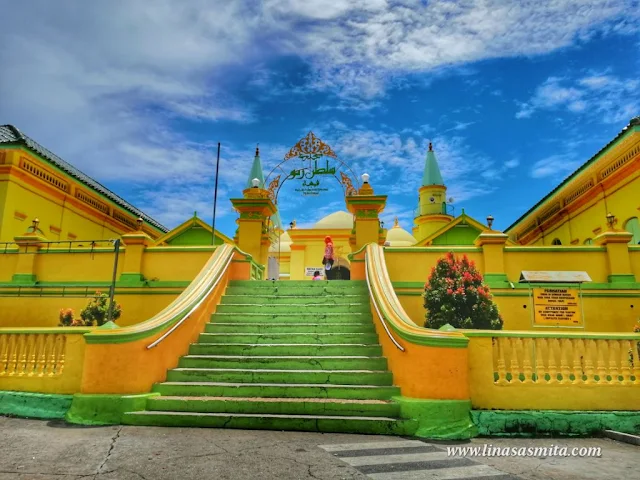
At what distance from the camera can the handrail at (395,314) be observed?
620 centimetres

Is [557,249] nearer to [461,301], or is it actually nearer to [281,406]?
[461,301]

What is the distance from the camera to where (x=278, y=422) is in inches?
238

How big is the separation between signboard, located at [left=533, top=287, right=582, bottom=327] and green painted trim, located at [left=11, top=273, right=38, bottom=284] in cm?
1342

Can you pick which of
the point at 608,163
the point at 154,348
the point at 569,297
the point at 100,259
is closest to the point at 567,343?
the point at 569,297

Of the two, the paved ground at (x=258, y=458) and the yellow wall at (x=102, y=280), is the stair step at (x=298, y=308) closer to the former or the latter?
the yellow wall at (x=102, y=280)

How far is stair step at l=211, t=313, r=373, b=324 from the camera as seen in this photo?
9.17 m

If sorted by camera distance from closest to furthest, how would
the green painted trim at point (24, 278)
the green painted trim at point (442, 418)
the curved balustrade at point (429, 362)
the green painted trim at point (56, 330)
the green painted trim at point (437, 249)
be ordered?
1. the green painted trim at point (442, 418)
2. the curved balustrade at point (429, 362)
3. the green painted trim at point (56, 330)
4. the green painted trim at point (437, 249)
5. the green painted trim at point (24, 278)

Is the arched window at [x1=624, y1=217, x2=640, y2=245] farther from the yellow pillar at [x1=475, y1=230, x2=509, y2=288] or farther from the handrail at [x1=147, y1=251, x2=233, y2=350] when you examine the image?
the handrail at [x1=147, y1=251, x2=233, y2=350]

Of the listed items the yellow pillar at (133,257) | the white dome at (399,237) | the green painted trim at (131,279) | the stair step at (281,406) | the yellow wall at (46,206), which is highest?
the white dome at (399,237)

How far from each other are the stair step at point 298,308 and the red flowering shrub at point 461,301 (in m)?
1.49

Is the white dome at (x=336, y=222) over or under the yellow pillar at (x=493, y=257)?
over

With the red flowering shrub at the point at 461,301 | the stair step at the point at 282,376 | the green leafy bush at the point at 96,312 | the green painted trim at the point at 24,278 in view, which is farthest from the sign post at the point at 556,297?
the green painted trim at the point at 24,278

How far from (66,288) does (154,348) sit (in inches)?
273

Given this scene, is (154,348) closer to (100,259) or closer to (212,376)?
(212,376)
